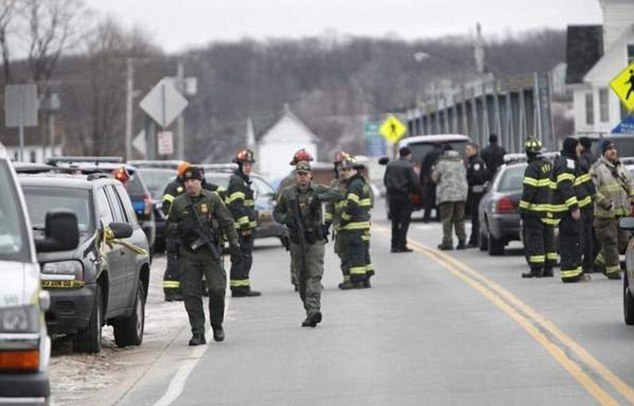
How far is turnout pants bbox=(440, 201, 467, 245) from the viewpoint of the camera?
31078 mm

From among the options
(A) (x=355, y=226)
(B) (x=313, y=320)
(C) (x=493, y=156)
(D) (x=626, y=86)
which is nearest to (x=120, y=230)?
(B) (x=313, y=320)

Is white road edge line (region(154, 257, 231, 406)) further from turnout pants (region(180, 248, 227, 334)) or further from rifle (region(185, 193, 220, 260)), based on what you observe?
rifle (region(185, 193, 220, 260))

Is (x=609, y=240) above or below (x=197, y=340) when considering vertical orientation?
above

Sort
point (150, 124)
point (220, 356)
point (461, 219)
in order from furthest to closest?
point (150, 124) < point (461, 219) < point (220, 356)

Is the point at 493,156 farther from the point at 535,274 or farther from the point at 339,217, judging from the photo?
the point at 339,217

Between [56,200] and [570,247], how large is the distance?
8.24 m

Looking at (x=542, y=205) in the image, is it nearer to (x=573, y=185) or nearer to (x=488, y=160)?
(x=573, y=185)

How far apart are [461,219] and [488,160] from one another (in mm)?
4900

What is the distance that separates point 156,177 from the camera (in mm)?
35000

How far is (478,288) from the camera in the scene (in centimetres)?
2255

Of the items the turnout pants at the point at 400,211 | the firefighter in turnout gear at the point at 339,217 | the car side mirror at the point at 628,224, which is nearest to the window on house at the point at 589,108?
the turnout pants at the point at 400,211

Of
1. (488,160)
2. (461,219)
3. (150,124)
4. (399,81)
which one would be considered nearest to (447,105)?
(150,124)

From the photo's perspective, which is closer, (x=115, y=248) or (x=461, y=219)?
(x=115, y=248)

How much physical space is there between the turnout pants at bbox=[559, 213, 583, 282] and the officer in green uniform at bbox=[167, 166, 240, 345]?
6693mm
